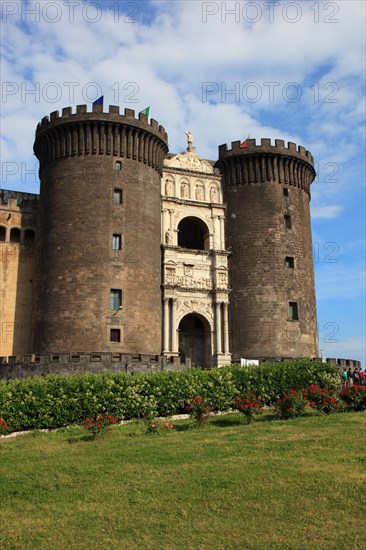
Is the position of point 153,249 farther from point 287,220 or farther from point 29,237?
point 287,220

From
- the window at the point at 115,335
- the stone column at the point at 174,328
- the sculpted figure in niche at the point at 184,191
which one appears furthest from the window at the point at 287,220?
the window at the point at 115,335

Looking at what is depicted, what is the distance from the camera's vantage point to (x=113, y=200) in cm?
3822

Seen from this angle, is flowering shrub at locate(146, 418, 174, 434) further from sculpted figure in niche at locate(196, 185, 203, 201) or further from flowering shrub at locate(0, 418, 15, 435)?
sculpted figure in niche at locate(196, 185, 203, 201)

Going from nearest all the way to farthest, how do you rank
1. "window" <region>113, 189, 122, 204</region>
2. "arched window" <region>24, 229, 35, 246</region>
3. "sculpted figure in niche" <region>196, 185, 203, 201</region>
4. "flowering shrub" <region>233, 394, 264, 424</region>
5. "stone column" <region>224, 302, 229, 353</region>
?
"flowering shrub" <region>233, 394, 264, 424</region> → "window" <region>113, 189, 122, 204</region> → "stone column" <region>224, 302, 229, 353</region> → "arched window" <region>24, 229, 35, 246</region> → "sculpted figure in niche" <region>196, 185, 203, 201</region>

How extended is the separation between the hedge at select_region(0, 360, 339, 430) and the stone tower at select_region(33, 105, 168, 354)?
8902 mm

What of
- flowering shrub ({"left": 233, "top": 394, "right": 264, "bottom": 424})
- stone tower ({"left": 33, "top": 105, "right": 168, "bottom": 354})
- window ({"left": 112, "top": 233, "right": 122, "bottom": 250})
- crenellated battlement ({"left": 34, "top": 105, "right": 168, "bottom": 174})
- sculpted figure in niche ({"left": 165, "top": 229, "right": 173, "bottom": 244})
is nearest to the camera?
flowering shrub ({"left": 233, "top": 394, "right": 264, "bottom": 424})

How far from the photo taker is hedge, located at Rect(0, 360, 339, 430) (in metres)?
25.0

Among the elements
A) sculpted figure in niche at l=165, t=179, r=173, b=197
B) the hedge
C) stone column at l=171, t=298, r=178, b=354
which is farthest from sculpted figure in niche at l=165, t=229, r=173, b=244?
the hedge

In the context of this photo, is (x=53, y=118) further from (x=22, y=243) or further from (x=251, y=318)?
(x=251, y=318)

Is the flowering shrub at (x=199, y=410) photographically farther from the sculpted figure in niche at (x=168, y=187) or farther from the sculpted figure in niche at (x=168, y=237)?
the sculpted figure in niche at (x=168, y=187)

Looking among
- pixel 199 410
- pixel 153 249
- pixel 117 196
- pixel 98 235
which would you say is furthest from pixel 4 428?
pixel 117 196

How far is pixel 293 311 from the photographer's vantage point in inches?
1647

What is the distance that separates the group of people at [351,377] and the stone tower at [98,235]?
11821 mm

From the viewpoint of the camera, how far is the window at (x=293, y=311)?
4156 centimetres
